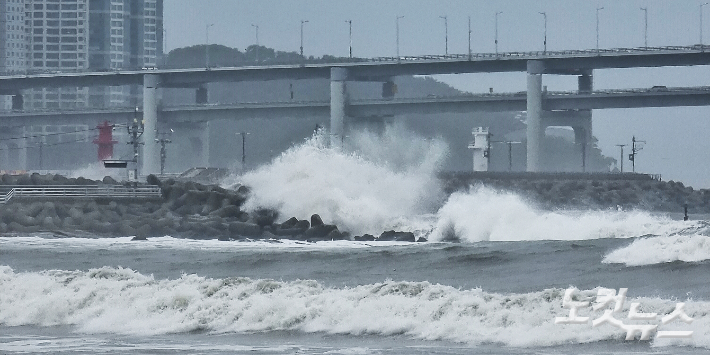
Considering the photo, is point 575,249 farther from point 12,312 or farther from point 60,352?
point 60,352

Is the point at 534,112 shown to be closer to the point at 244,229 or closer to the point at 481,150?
the point at 481,150

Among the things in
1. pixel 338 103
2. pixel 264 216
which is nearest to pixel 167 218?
pixel 264 216

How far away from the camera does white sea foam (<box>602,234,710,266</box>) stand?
30.5m

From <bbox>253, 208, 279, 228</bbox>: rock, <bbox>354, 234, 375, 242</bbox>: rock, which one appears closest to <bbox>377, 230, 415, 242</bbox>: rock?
<bbox>354, 234, 375, 242</bbox>: rock

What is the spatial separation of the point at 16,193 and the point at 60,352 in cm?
4004

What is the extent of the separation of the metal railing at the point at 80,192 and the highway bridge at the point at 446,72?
201 feet

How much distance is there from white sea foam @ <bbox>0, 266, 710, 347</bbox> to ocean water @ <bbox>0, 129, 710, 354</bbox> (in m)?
0.03

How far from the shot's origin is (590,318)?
2227 cm

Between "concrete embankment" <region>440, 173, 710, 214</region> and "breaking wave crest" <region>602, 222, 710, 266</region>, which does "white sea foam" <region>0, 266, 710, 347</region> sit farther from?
"concrete embankment" <region>440, 173, 710, 214</region>

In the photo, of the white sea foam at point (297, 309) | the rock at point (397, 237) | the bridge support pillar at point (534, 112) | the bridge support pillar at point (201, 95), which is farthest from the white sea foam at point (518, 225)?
the bridge support pillar at point (201, 95)

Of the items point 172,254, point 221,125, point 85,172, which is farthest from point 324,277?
point 221,125

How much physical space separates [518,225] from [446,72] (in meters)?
77.3

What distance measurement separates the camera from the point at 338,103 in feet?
424

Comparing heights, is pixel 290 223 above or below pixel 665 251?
below
